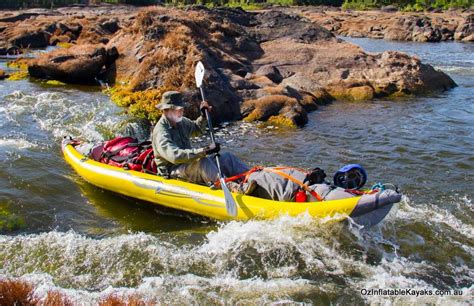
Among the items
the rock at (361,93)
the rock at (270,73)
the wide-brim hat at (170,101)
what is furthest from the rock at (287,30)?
the wide-brim hat at (170,101)

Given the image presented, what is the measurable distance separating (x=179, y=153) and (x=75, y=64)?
994 cm

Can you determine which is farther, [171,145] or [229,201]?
[171,145]

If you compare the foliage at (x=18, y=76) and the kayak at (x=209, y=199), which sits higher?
the kayak at (x=209, y=199)

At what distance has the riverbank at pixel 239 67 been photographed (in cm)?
1183

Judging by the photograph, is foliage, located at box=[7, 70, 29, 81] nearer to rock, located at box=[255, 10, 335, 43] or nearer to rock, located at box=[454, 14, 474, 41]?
rock, located at box=[255, 10, 335, 43]

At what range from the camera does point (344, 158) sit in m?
8.99

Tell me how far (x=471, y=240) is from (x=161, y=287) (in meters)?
3.78

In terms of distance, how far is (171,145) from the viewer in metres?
6.38

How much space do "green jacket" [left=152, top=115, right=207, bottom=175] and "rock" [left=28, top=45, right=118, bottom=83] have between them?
898cm

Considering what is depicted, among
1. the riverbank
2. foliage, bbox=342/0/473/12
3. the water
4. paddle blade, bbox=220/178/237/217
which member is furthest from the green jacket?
foliage, bbox=342/0/473/12

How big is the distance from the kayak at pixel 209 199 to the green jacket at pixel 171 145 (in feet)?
0.91

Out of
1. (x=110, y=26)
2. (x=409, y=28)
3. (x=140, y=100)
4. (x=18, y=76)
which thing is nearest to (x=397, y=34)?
(x=409, y=28)

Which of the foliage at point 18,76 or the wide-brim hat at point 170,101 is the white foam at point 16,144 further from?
the foliage at point 18,76

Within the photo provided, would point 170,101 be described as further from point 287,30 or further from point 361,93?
point 287,30
